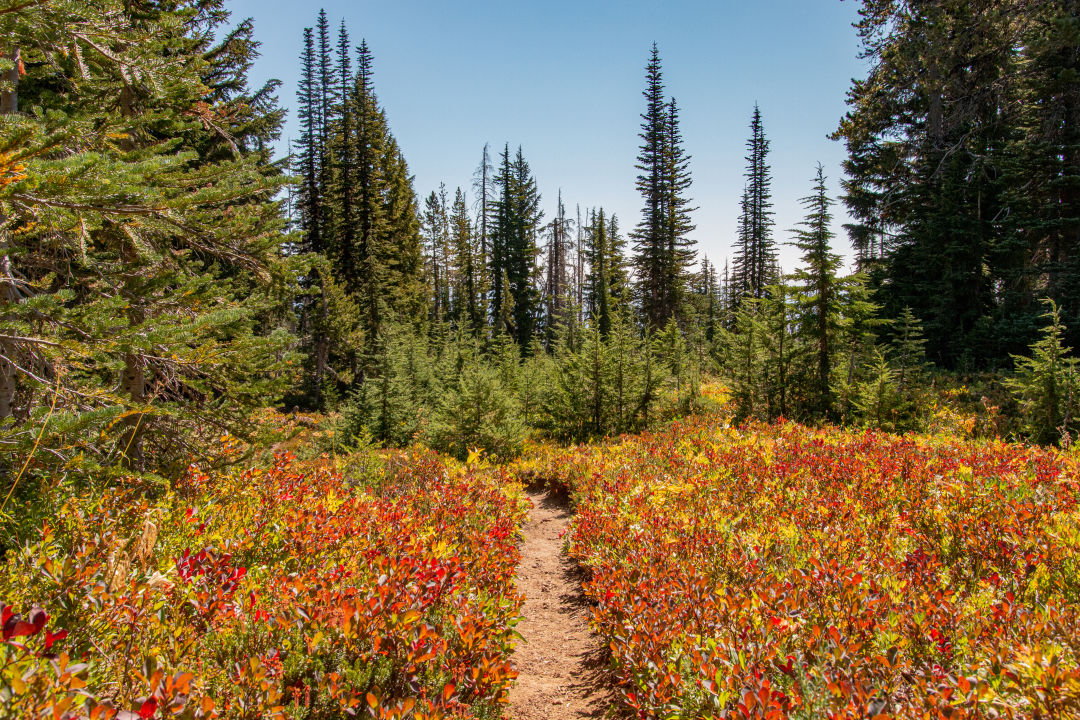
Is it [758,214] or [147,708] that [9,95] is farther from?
[758,214]

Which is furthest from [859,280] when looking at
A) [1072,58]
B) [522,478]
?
[1072,58]

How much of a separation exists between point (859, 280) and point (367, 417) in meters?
15.3

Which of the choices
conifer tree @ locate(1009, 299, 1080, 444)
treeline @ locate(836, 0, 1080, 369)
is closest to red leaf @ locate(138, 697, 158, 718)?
conifer tree @ locate(1009, 299, 1080, 444)

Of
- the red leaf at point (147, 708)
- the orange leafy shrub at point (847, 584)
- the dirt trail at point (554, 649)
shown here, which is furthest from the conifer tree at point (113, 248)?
the orange leafy shrub at point (847, 584)

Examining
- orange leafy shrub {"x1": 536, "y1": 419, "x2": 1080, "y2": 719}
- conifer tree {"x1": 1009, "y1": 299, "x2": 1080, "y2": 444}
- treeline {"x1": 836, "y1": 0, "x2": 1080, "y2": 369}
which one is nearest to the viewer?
orange leafy shrub {"x1": 536, "y1": 419, "x2": 1080, "y2": 719}

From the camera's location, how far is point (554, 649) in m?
5.47

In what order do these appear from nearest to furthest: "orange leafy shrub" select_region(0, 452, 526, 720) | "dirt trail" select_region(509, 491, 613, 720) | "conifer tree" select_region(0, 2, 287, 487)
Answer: "orange leafy shrub" select_region(0, 452, 526, 720)
"conifer tree" select_region(0, 2, 287, 487)
"dirt trail" select_region(509, 491, 613, 720)

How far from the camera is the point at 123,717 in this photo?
1745mm

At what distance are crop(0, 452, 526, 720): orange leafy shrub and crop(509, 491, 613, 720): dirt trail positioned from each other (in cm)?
61

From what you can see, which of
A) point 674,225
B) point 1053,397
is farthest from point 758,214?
point 1053,397

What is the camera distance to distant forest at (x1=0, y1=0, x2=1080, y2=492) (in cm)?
400

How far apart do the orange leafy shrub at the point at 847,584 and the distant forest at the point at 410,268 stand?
179 inches

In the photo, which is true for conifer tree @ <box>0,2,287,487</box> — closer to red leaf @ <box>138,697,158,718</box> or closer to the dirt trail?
red leaf @ <box>138,697,158,718</box>

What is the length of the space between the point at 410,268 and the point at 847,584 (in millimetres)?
35774
